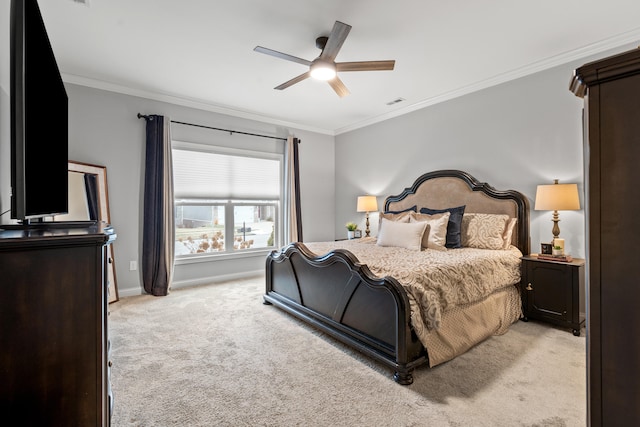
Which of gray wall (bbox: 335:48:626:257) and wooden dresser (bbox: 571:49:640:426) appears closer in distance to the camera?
wooden dresser (bbox: 571:49:640:426)

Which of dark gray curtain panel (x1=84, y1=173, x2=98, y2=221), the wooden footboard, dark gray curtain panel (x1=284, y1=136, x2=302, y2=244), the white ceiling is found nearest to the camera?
the wooden footboard

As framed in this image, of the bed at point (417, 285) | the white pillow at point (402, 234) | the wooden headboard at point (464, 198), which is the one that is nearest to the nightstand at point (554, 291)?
the bed at point (417, 285)

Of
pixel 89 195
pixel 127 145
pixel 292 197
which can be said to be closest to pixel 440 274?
pixel 292 197

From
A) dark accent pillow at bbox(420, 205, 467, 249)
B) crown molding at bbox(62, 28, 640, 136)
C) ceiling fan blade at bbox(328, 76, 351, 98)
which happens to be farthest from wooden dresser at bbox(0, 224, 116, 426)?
crown molding at bbox(62, 28, 640, 136)

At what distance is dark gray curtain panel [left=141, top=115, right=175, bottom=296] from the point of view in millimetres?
3992

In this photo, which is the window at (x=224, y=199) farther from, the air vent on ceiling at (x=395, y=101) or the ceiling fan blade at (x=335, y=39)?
the ceiling fan blade at (x=335, y=39)

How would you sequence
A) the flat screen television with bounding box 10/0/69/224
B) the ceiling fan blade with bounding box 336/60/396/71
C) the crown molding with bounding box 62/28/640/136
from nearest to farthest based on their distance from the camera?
the flat screen television with bounding box 10/0/69/224, the ceiling fan blade with bounding box 336/60/396/71, the crown molding with bounding box 62/28/640/136

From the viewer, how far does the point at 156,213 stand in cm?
401

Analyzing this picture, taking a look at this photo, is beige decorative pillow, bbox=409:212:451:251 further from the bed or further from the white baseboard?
the white baseboard

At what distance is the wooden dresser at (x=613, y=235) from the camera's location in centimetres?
66

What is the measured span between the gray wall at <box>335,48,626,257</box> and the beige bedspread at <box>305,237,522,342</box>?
2.76 ft

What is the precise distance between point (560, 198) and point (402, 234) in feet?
4.76

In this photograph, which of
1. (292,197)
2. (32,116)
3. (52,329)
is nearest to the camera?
(52,329)

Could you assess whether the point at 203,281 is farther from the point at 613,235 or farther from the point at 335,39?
the point at 613,235
